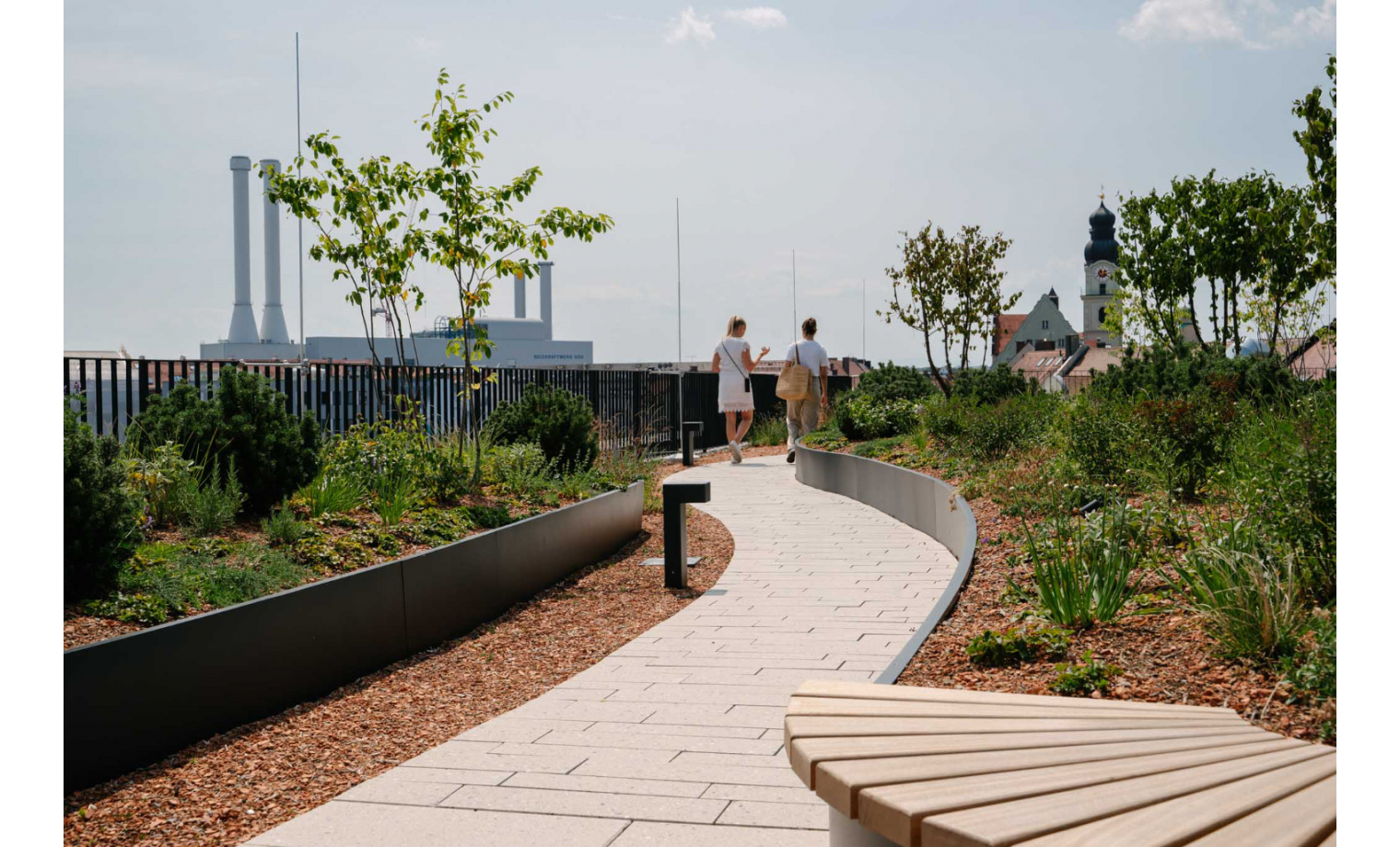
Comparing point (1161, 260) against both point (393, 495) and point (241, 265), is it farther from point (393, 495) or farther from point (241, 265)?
point (241, 265)

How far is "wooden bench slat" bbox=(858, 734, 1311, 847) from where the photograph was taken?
2.23 m

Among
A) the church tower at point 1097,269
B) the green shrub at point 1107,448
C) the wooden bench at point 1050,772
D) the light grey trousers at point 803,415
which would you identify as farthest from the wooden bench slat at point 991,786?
the church tower at point 1097,269

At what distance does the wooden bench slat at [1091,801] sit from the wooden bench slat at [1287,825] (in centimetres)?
11

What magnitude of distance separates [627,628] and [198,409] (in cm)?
331

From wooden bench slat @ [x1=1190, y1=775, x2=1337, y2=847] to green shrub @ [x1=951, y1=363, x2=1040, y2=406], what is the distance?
40.0 ft

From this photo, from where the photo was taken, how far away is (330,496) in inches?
290

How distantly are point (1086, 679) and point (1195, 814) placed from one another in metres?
1.81

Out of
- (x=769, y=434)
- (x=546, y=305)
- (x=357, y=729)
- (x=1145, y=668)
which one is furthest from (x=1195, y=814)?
(x=546, y=305)

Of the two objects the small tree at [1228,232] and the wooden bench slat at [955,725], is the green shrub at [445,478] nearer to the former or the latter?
the wooden bench slat at [955,725]

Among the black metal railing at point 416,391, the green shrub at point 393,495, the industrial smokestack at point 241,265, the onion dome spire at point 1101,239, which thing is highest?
the onion dome spire at point 1101,239

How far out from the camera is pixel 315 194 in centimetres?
878

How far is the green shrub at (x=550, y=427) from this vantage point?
1098cm

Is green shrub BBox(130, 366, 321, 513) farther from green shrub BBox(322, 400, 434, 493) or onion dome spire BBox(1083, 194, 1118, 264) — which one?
onion dome spire BBox(1083, 194, 1118, 264)
